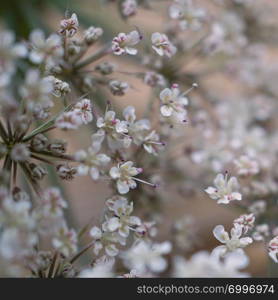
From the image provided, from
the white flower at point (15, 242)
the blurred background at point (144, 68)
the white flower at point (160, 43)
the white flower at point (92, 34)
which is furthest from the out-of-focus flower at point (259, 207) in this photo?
the white flower at point (15, 242)

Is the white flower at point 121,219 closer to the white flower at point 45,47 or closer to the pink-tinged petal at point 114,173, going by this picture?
the pink-tinged petal at point 114,173

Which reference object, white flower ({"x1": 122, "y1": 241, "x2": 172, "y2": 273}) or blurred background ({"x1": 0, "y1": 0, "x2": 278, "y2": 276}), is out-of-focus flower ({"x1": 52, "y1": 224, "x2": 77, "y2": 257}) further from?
blurred background ({"x1": 0, "y1": 0, "x2": 278, "y2": 276})

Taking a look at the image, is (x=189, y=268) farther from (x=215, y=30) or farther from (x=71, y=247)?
(x=215, y=30)

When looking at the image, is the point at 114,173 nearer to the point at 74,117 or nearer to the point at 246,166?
the point at 74,117

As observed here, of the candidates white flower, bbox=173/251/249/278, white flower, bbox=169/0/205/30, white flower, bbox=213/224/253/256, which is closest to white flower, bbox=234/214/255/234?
white flower, bbox=213/224/253/256

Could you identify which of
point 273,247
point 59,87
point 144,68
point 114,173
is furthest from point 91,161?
point 144,68
